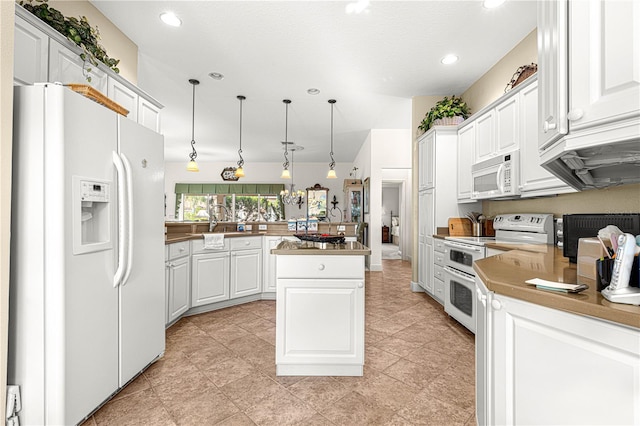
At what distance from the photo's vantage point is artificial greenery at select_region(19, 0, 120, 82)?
5.73 ft

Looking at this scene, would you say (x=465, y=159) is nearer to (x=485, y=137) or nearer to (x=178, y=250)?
(x=485, y=137)

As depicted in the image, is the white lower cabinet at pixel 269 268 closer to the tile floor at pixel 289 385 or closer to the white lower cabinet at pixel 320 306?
the tile floor at pixel 289 385

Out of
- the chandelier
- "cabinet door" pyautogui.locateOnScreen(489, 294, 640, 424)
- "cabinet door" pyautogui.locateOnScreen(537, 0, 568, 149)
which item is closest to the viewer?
"cabinet door" pyautogui.locateOnScreen(489, 294, 640, 424)

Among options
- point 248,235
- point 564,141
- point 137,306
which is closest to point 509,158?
point 564,141

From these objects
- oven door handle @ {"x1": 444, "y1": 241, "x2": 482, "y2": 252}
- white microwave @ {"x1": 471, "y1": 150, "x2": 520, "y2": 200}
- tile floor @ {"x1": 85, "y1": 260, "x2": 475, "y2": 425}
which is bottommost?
tile floor @ {"x1": 85, "y1": 260, "x2": 475, "y2": 425}

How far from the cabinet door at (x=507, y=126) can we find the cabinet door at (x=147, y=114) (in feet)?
11.0

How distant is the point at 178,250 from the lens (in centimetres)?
304

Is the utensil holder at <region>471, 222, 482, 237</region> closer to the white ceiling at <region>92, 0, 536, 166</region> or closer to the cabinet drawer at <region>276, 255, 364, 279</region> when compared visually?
the white ceiling at <region>92, 0, 536, 166</region>

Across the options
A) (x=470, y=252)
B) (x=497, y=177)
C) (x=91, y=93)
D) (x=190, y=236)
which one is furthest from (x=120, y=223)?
(x=497, y=177)

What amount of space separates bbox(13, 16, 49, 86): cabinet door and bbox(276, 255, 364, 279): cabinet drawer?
5.83 ft

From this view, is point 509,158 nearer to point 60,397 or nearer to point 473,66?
point 473,66

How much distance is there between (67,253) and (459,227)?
3.56m

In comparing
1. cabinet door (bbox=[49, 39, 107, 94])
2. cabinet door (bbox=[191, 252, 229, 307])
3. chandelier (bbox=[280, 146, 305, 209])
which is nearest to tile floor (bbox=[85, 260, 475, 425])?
cabinet door (bbox=[191, 252, 229, 307])

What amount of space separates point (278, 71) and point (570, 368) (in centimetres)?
378
